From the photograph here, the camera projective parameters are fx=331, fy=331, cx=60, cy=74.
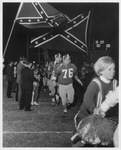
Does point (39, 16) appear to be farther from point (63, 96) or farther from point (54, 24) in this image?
point (63, 96)

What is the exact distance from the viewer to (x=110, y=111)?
4125 mm

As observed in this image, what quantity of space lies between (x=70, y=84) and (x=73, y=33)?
2.79 meters

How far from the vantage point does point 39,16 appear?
11078 mm

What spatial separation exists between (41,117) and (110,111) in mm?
4752

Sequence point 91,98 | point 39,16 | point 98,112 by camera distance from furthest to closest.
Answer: point 39,16 → point 91,98 → point 98,112

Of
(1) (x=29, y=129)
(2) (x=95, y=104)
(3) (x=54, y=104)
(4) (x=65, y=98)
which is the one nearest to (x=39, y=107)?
(3) (x=54, y=104)

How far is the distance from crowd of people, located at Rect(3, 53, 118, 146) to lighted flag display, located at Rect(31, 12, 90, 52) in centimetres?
71

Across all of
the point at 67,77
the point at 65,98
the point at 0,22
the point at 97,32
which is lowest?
the point at 65,98

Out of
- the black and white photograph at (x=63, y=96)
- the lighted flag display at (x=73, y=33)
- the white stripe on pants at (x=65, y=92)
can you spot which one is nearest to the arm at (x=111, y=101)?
the black and white photograph at (x=63, y=96)

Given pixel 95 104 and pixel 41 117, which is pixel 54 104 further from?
pixel 95 104

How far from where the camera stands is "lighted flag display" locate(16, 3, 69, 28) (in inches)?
410

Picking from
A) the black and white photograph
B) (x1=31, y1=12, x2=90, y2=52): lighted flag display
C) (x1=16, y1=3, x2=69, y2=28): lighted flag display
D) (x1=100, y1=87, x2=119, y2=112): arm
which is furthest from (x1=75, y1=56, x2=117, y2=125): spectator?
(x1=31, y1=12, x2=90, y2=52): lighted flag display

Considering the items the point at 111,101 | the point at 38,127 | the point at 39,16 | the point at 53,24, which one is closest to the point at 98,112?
the point at 111,101

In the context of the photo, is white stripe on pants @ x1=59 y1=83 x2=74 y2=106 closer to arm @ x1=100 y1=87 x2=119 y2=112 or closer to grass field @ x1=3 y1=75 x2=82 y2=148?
grass field @ x1=3 y1=75 x2=82 y2=148
